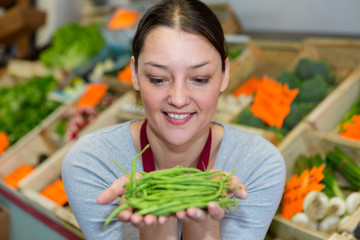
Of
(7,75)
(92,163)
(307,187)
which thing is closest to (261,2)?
(307,187)

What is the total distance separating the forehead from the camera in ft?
4.29

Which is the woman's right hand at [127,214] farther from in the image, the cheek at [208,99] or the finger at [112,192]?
the cheek at [208,99]

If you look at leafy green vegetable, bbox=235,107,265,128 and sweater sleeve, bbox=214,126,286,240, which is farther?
leafy green vegetable, bbox=235,107,265,128

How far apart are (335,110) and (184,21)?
69.2 inches

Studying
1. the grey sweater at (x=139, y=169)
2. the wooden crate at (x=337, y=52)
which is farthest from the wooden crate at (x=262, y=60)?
the grey sweater at (x=139, y=169)

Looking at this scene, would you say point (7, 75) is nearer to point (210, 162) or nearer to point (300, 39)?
point (300, 39)

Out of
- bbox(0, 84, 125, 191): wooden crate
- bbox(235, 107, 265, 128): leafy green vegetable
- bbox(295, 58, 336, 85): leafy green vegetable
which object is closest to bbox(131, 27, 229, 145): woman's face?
bbox(235, 107, 265, 128): leafy green vegetable

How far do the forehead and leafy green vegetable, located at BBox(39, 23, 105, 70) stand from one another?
143 inches

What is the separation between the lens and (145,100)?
1.39 metres

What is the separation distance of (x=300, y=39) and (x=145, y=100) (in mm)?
2666

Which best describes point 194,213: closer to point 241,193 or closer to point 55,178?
point 241,193

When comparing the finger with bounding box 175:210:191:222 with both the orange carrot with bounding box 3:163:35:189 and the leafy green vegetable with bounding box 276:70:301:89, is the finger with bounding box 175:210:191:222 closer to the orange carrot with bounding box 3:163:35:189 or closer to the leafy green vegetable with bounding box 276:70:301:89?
the leafy green vegetable with bounding box 276:70:301:89

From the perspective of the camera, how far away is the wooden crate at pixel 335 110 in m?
2.47

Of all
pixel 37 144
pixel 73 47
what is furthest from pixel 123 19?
pixel 37 144
